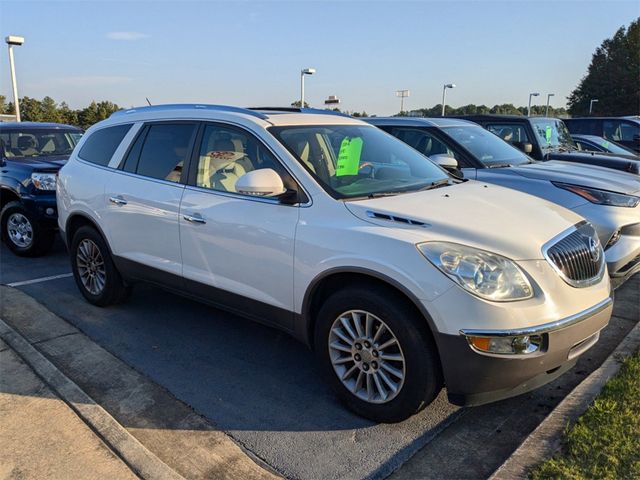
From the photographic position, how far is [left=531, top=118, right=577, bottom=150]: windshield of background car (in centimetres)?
863

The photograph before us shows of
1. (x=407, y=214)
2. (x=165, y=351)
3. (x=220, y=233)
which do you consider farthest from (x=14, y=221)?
(x=407, y=214)

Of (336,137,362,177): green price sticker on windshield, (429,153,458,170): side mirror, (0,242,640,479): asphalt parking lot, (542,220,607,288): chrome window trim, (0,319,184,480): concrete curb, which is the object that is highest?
(336,137,362,177): green price sticker on windshield

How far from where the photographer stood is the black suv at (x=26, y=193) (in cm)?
691

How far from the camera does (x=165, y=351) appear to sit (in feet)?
14.1

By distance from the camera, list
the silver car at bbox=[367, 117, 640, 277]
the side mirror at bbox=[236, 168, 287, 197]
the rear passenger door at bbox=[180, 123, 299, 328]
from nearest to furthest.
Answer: the side mirror at bbox=[236, 168, 287, 197] → the rear passenger door at bbox=[180, 123, 299, 328] → the silver car at bbox=[367, 117, 640, 277]

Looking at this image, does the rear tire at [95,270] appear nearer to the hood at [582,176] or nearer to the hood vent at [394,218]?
the hood vent at [394,218]

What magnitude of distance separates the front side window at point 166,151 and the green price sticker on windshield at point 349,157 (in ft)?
3.96

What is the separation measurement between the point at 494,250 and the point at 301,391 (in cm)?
163

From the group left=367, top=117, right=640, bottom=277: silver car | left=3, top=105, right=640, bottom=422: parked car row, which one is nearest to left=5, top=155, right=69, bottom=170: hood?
left=3, top=105, right=640, bottom=422: parked car row

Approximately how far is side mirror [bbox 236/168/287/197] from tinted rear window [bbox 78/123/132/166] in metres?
2.06

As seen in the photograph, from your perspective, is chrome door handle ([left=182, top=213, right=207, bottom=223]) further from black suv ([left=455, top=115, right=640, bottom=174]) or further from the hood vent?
black suv ([left=455, top=115, right=640, bottom=174])

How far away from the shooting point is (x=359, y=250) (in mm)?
3043

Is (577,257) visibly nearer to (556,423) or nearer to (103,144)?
(556,423)

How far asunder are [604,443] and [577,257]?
104 centimetres
